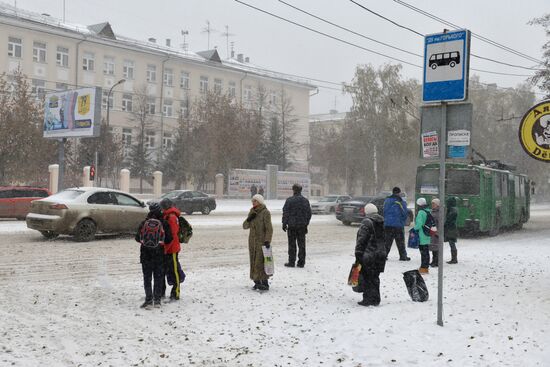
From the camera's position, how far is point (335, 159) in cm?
6122

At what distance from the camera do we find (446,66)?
6.65 metres

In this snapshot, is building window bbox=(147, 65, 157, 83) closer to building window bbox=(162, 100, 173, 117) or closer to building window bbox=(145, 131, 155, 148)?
building window bbox=(162, 100, 173, 117)

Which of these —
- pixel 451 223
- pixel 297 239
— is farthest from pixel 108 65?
pixel 451 223

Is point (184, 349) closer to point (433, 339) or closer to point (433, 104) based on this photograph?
point (433, 339)

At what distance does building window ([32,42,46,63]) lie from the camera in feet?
166

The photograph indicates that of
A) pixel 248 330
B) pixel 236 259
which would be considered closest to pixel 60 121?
pixel 236 259

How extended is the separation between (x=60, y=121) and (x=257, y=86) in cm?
3716

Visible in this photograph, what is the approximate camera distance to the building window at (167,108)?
61.6 metres

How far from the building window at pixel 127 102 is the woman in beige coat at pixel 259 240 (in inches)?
2022

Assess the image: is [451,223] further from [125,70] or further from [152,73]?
[152,73]

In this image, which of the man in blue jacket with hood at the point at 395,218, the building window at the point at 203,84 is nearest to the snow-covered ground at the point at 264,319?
the man in blue jacket with hood at the point at 395,218

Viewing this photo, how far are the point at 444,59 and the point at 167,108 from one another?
188 ft

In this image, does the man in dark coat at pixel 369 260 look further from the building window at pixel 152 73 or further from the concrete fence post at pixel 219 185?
the building window at pixel 152 73

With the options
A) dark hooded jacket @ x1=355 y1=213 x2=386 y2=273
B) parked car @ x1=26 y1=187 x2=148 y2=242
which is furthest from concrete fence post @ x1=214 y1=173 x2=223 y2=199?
dark hooded jacket @ x1=355 y1=213 x2=386 y2=273
